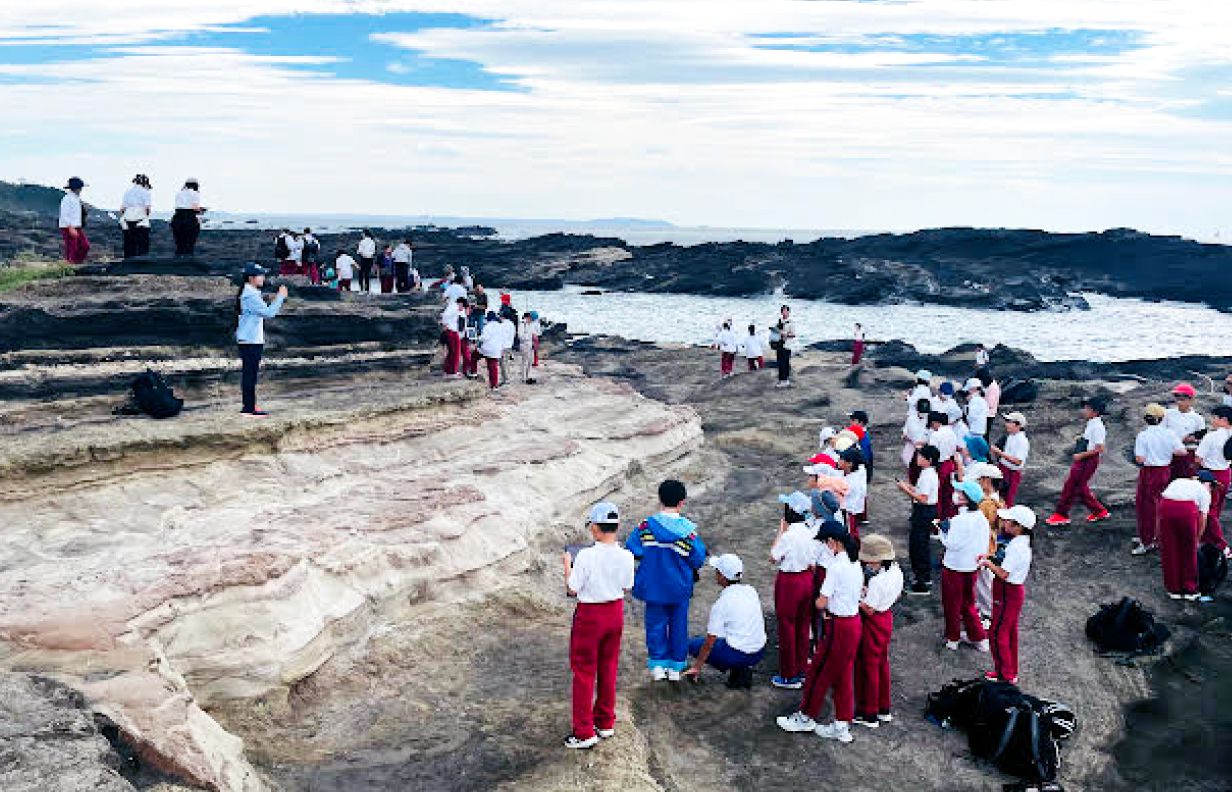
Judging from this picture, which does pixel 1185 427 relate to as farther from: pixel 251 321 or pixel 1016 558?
pixel 251 321

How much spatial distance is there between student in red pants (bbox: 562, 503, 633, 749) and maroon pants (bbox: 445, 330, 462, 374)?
1051cm

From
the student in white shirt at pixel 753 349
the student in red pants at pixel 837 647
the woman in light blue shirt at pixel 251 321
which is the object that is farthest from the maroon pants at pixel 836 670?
the student in white shirt at pixel 753 349

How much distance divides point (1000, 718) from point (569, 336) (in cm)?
3217

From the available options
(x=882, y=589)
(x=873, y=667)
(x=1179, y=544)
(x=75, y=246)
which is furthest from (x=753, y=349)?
(x=882, y=589)

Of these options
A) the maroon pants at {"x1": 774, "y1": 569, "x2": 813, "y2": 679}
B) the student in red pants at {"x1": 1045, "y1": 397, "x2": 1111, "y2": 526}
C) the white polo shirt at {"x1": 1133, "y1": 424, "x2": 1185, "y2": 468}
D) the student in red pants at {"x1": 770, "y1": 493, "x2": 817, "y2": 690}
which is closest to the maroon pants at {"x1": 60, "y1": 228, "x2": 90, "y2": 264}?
the student in red pants at {"x1": 770, "y1": 493, "x2": 817, "y2": 690}

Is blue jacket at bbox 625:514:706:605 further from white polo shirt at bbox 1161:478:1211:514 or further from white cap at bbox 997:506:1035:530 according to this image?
white polo shirt at bbox 1161:478:1211:514

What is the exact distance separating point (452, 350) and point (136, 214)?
6.09 metres

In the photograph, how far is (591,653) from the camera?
25.8 feet

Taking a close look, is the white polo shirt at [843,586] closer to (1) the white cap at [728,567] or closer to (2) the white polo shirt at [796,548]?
(2) the white polo shirt at [796,548]

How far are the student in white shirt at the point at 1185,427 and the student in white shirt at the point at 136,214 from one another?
16934 millimetres

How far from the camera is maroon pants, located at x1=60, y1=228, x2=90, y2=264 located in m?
17.7

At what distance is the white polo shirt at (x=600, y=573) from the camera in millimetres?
7711

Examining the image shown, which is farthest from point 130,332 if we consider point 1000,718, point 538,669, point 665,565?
point 1000,718

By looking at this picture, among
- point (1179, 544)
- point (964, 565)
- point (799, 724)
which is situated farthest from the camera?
point (1179, 544)
